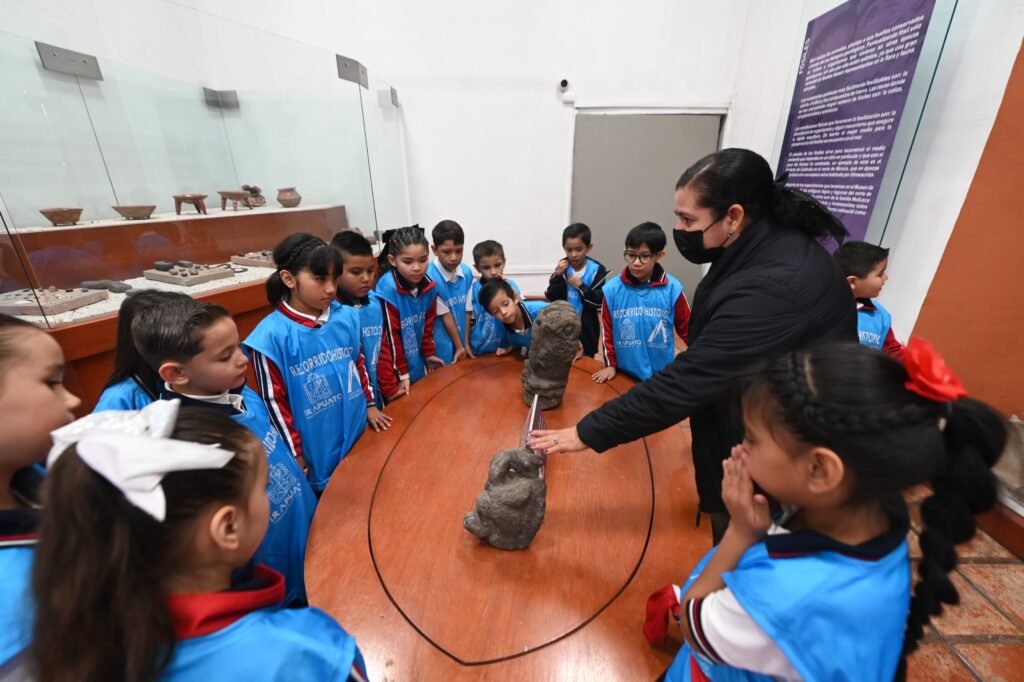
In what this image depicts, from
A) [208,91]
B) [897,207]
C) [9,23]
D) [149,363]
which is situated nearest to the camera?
[149,363]

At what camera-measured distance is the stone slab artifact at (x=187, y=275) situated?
271 centimetres

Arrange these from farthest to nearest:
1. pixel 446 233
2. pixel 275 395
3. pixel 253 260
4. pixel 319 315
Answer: pixel 253 260 < pixel 446 233 < pixel 319 315 < pixel 275 395

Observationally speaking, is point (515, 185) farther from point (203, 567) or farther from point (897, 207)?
point (203, 567)

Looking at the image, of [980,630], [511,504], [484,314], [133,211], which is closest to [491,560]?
[511,504]

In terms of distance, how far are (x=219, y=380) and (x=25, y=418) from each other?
0.45 m

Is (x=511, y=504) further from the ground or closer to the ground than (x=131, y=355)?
closer to the ground

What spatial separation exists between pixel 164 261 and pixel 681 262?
5124 millimetres

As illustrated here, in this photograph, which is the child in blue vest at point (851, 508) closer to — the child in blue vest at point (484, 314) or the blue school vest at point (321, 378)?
the blue school vest at point (321, 378)

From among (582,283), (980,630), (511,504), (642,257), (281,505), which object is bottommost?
(980,630)

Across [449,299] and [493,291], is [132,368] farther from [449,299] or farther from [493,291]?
[449,299]

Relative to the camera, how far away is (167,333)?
1.13 meters

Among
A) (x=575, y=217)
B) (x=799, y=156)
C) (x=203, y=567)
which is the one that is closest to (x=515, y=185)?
(x=575, y=217)

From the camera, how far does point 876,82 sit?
2.33 metres

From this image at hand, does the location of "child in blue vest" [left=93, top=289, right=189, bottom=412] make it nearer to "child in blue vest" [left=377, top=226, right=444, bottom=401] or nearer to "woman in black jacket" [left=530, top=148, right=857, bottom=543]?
"child in blue vest" [left=377, top=226, right=444, bottom=401]
